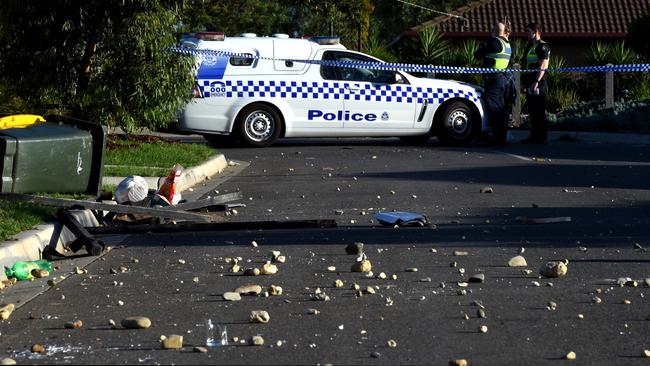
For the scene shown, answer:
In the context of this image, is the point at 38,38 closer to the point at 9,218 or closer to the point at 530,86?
the point at 9,218

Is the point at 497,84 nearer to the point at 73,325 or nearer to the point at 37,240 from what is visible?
the point at 37,240

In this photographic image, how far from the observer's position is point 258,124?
64.0ft

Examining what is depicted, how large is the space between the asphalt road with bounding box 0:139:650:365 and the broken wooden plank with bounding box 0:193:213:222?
494 millimetres

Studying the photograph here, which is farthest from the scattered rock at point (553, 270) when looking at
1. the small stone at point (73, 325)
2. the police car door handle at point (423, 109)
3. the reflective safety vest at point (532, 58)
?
the reflective safety vest at point (532, 58)

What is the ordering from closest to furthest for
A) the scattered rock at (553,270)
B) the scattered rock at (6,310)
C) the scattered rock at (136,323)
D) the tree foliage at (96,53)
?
the scattered rock at (136,323) → the scattered rock at (6,310) → the scattered rock at (553,270) → the tree foliage at (96,53)

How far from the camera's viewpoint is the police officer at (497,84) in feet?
65.8

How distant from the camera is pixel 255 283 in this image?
24.7 ft

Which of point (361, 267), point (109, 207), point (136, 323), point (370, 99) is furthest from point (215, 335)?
point (370, 99)

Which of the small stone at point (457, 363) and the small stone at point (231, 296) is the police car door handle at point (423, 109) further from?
the small stone at point (457, 363)

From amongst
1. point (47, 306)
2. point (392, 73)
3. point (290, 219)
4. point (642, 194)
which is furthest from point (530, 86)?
point (47, 306)

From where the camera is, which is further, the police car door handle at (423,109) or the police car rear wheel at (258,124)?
the police car door handle at (423,109)

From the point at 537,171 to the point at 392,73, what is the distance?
211 inches

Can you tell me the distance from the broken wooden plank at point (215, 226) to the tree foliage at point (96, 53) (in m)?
5.64

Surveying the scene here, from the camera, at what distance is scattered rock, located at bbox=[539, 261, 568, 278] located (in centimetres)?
759
